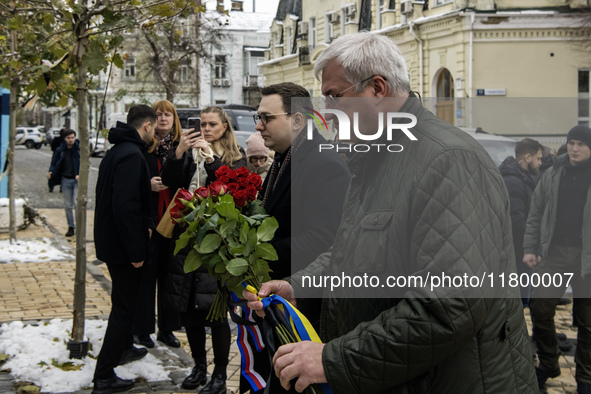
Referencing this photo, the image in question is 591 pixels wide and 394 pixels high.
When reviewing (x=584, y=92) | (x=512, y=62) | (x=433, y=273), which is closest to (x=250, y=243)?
(x=433, y=273)

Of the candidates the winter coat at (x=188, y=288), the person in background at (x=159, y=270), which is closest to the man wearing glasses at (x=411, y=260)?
the winter coat at (x=188, y=288)

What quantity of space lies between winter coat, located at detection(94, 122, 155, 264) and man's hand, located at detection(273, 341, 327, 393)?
3.14 metres

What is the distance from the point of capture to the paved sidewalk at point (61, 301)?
5.50 metres

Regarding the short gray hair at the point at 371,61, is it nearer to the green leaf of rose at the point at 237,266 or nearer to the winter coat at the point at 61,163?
the green leaf of rose at the point at 237,266

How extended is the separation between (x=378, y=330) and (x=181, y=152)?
384cm

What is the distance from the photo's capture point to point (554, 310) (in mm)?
5848

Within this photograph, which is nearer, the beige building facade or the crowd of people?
the crowd of people

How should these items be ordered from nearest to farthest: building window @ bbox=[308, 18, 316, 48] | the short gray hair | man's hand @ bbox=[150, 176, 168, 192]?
1. the short gray hair
2. man's hand @ bbox=[150, 176, 168, 192]
3. building window @ bbox=[308, 18, 316, 48]

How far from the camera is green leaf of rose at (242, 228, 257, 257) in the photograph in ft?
10.5

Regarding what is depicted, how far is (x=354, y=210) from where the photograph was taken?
2.42 metres

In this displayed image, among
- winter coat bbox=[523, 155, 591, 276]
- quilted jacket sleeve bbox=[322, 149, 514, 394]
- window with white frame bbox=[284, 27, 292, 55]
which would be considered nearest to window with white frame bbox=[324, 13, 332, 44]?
window with white frame bbox=[284, 27, 292, 55]

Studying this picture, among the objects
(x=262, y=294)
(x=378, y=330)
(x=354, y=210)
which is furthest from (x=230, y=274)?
(x=378, y=330)

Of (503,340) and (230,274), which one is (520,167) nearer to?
(230,274)

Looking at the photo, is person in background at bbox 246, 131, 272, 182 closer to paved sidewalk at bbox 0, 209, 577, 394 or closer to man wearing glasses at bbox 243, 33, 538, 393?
paved sidewalk at bbox 0, 209, 577, 394
